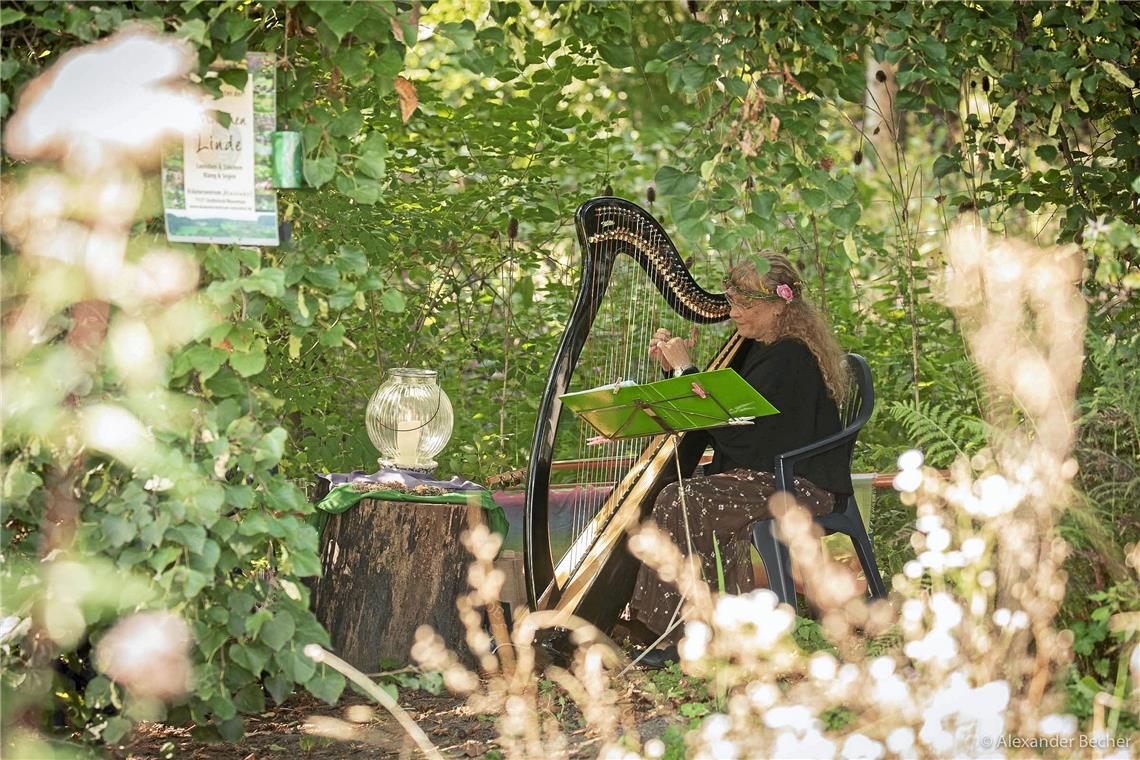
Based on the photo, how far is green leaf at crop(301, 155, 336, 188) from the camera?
260 cm

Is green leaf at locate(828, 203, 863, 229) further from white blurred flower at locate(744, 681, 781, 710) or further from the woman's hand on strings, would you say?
the woman's hand on strings

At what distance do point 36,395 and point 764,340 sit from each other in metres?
2.33

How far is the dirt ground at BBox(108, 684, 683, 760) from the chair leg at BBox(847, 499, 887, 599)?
748mm

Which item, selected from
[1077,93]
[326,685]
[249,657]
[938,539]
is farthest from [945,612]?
[1077,93]

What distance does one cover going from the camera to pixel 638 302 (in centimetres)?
537

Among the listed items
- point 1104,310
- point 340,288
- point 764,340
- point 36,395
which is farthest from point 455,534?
point 1104,310

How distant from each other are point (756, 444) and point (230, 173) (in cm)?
194

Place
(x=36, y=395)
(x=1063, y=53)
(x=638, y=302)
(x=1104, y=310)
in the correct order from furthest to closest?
(x=638, y=302), (x=1104, y=310), (x=1063, y=53), (x=36, y=395)

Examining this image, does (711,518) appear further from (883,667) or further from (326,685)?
(883,667)

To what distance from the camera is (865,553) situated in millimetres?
3715

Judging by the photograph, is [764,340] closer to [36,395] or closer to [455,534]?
[455,534]

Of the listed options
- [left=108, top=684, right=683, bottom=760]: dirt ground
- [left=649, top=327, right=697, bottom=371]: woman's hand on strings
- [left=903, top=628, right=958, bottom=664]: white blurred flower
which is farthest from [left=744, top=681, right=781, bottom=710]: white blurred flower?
[left=649, top=327, right=697, bottom=371]: woman's hand on strings

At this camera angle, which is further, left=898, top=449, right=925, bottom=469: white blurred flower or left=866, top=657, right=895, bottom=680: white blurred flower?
left=898, top=449, right=925, bottom=469: white blurred flower

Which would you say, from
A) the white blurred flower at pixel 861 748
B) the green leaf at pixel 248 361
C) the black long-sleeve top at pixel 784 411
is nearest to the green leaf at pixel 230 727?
the green leaf at pixel 248 361
